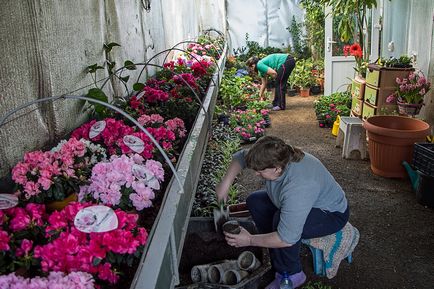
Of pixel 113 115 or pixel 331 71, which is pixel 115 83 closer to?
pixel 113 115

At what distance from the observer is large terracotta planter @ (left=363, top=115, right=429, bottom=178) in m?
4.14

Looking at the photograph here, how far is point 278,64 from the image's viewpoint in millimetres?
8500

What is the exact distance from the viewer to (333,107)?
22.9 feet

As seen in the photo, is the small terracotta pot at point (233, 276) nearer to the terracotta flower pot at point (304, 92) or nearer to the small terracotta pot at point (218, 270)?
the small terracotta pot at point (218, 270)

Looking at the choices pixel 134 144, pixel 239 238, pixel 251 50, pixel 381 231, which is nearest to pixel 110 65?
pixel 134 144

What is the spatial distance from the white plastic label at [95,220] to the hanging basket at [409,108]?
437cm

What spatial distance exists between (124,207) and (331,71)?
7122 mm

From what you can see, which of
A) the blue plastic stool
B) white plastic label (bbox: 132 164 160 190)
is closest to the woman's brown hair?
white plastic label (bbox: 132 164 160 190)

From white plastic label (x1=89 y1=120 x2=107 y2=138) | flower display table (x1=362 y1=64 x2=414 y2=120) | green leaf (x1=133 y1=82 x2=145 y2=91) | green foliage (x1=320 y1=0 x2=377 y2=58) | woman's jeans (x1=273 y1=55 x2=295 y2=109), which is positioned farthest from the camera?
woman's jeans (x1=273 y1=55 x2=295 y2=109)

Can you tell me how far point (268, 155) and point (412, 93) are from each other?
3341 millimetres

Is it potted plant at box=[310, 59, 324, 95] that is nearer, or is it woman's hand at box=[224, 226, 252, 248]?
woman's hand at box=[224, 226, 252, 248]

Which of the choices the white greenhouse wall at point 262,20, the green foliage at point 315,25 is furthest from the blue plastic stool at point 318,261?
the white greenhouse wall at point 262,20

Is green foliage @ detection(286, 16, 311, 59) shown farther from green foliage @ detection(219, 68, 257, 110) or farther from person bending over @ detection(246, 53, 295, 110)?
green foliage @ detection(219, 68, 257, 110)

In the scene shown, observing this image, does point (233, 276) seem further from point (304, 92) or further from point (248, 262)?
point (304, 92)
